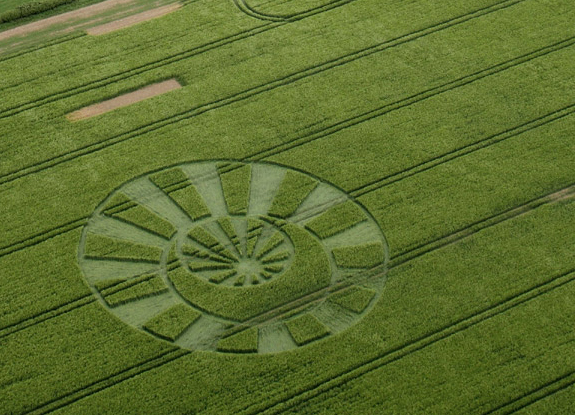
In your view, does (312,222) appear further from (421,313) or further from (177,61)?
(177,61)

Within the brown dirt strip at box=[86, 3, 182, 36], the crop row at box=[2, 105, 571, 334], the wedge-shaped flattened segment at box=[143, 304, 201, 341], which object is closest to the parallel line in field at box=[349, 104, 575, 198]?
the crop row at box=[2, 105, 571, 334]

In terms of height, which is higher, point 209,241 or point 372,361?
point 209,241

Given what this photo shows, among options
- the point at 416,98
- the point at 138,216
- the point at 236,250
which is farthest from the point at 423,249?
the point at 138,216

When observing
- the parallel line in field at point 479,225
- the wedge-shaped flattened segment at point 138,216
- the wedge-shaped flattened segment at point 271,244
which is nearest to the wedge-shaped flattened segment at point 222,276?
the wedge-shaped flattened segment at point 271,244

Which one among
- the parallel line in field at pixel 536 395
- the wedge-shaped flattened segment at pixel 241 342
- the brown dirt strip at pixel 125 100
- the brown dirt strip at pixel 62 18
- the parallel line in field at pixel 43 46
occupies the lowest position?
the parallel line in field at pixel 536 395

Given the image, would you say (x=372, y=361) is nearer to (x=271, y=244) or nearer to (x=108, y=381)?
(x=271, y=244)

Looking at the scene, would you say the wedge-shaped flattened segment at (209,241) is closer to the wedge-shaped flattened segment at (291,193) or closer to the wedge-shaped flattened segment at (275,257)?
the wedge-shaped flattened segment at (275,257)

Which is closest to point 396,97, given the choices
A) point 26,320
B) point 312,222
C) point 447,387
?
point 312,222
